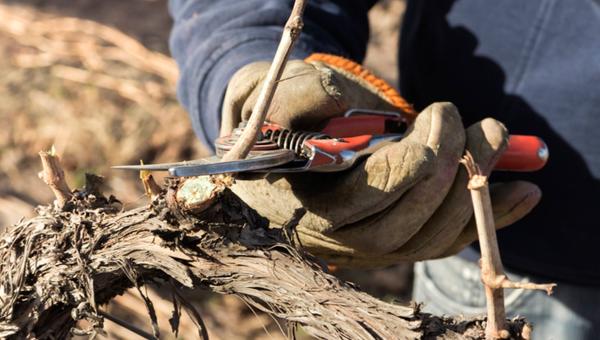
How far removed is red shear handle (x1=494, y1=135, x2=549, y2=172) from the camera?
5.38 feet

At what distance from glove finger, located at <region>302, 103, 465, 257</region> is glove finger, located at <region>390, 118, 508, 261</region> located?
0.15 feet

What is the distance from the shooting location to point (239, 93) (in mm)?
1613

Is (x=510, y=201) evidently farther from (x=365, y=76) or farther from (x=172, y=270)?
(x=172, y=270)

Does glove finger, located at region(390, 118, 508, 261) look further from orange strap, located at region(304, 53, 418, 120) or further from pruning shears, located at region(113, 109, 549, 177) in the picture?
orange strap, located at region(304, 53, 418, 120)

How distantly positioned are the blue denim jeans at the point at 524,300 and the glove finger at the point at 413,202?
2.17ft

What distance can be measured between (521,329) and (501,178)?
1022 mm

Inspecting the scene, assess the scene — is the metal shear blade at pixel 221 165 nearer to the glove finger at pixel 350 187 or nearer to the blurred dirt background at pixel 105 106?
the glove finger at pixel 350 187

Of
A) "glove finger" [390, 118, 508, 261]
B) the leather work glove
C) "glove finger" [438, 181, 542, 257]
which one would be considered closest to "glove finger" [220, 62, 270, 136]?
the leather work glove

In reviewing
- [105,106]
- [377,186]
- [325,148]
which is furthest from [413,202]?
[105,106]

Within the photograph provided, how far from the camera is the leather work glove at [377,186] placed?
148 cm

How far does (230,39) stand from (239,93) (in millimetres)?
413

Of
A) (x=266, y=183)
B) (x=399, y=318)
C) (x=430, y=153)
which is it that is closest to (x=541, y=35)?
(x=430, y=153)

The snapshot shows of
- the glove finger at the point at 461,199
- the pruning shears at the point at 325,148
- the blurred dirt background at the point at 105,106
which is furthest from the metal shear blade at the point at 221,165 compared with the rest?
the blurred dirt background at the point at 105,106

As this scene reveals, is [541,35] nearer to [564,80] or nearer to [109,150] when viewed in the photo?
[564,80]
